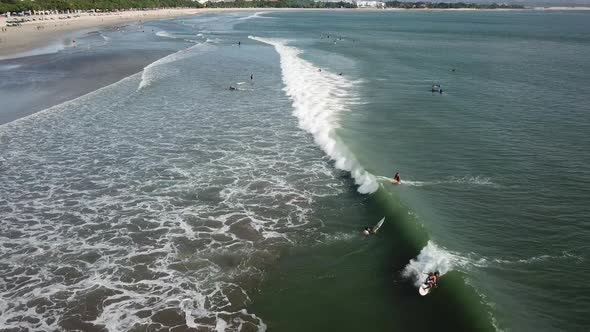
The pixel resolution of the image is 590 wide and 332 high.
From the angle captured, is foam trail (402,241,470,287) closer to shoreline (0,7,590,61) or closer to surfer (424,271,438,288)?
surfer (424,271,438,288)

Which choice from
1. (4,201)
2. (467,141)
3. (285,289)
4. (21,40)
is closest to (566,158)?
(467,141)

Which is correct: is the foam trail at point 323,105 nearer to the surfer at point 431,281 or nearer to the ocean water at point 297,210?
the ocean water at point 297,210

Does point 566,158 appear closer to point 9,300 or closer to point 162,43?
point 9,300

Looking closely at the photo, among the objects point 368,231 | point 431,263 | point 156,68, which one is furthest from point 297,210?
point 156,68

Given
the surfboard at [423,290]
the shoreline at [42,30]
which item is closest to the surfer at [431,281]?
the surfboard at [423,290]

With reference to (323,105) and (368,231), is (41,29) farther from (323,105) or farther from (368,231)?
(368,231)

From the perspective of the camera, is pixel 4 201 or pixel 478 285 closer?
pixel 478 285
